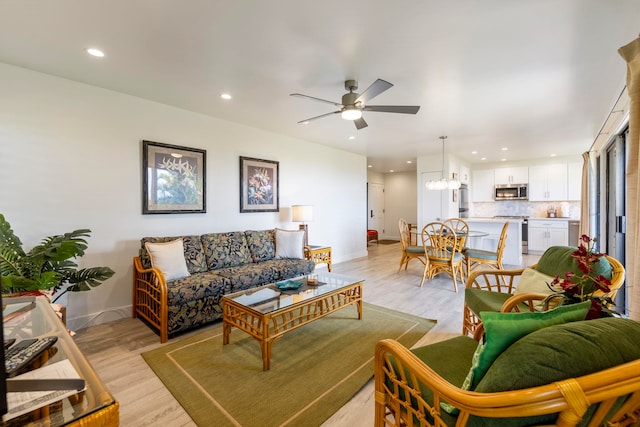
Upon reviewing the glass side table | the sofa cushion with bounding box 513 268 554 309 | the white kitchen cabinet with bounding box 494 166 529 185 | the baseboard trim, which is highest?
the white kitchen cabinet with bounding box 494 166 529 185

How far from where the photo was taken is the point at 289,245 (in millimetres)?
4078

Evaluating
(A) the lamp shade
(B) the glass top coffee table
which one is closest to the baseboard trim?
(B) the glass top coffee table

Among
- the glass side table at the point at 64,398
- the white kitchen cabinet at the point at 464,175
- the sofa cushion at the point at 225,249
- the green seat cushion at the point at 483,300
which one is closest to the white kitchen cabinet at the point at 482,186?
the white kitchen cabinet at the point at 464,175

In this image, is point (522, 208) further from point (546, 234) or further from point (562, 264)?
point (562, 264)

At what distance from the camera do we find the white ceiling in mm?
1792

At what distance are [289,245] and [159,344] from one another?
2.01m

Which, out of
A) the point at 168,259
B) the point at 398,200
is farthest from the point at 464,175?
the point at 168,259

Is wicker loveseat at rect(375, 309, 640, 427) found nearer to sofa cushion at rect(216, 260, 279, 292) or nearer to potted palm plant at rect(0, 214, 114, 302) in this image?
sofa cushion at rect(216, 260, 279, 292)

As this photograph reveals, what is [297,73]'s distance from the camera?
258 cm

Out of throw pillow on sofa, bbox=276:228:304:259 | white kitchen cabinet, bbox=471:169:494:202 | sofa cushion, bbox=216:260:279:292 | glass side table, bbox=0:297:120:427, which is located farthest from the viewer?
white kitchen cabinet, bbox=471:169:494:202

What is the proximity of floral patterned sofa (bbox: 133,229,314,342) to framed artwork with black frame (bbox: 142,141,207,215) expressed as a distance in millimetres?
433

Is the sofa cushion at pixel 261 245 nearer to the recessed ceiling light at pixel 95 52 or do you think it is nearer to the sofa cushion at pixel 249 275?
the sofa cushion at pixel 249 275

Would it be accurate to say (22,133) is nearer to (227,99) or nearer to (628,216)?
(227,99)

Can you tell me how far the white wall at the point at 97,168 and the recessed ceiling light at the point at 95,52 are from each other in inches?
30.7
